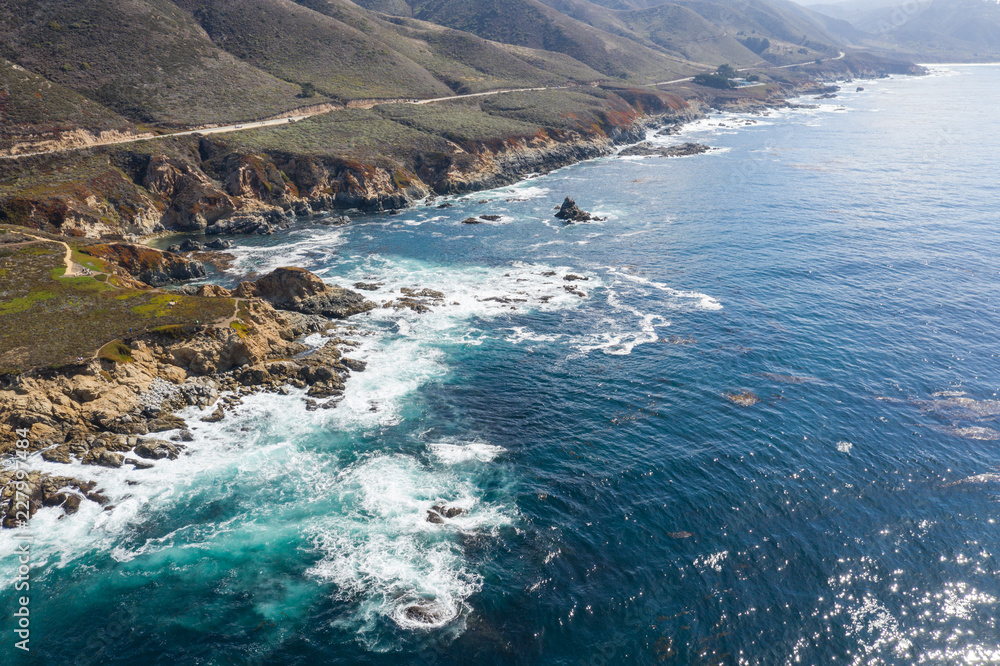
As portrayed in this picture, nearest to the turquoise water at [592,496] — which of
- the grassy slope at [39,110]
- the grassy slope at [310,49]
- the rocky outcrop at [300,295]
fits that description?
the rocky outcrop at [300,295]

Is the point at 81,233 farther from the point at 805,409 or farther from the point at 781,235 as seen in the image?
the point at 781,235

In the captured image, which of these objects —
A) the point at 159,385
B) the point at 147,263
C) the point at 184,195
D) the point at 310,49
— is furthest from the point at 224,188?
the point at 310,49

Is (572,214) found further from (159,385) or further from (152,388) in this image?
(152,388)

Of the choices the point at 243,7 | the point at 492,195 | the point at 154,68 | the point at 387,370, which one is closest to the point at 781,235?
the point at 492,195

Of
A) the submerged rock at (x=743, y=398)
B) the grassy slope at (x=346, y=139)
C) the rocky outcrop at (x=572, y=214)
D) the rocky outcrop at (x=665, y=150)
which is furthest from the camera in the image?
the rocky outcrop at (x=665, y=150)

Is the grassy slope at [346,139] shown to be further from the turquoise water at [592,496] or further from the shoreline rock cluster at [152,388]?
the shoreline rock cluster at [152,388]

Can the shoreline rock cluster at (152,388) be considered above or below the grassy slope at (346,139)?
below

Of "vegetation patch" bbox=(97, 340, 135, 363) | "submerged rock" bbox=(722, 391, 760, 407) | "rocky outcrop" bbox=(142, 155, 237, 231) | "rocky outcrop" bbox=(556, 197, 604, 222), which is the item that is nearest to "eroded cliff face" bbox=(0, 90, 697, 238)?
"rocky outcrop" bbox=(142, 155, 237, 231)
